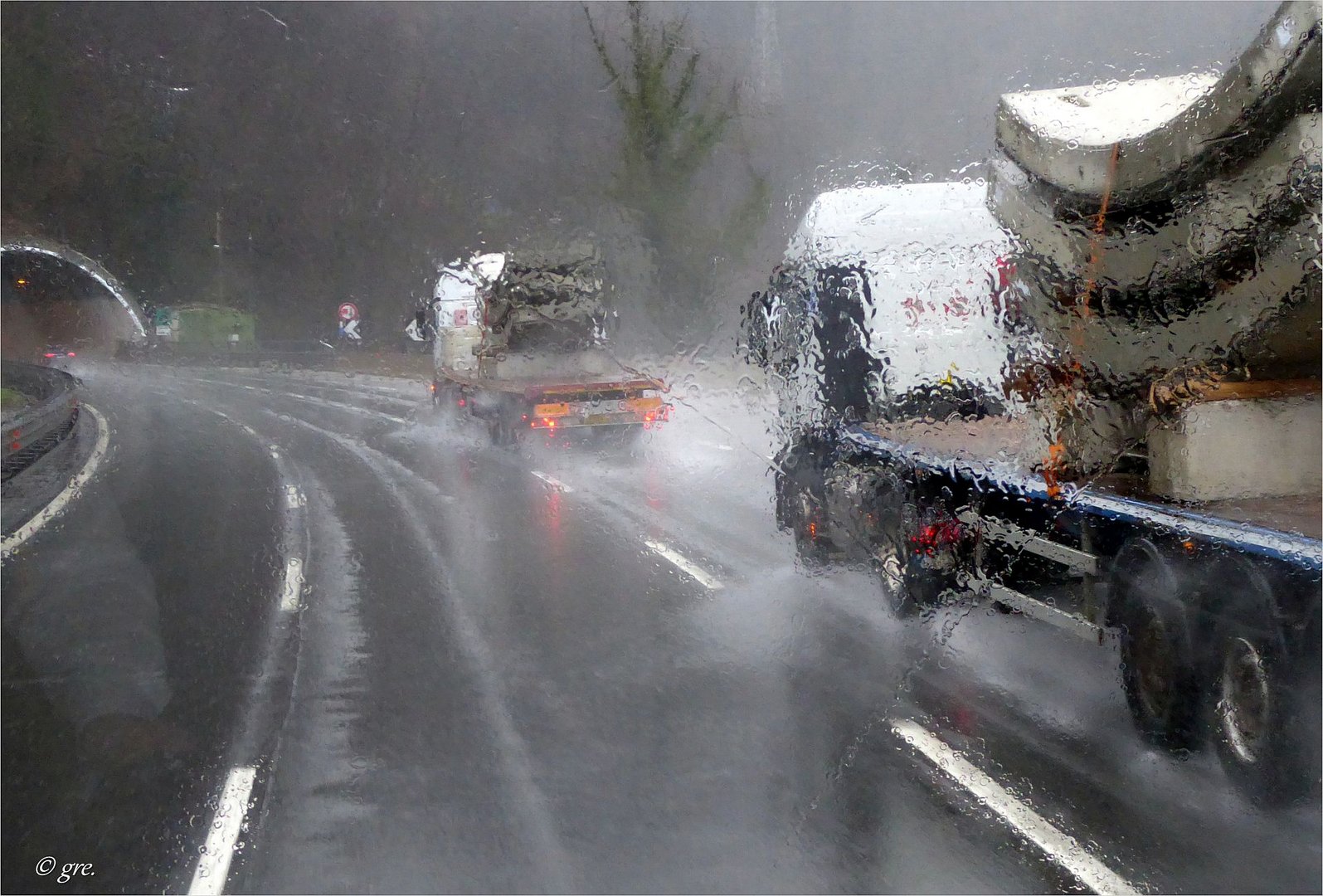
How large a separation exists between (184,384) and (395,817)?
13.0 feet

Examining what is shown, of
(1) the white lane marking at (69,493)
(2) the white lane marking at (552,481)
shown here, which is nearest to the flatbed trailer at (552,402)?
(2) the white lane marking at (552,481)

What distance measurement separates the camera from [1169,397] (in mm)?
3693

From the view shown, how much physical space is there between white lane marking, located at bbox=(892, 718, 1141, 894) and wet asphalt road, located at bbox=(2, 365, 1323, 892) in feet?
0.10

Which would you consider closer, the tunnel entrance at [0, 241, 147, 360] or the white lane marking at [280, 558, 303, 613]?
the tunnel entrance at [0, 241, 147, 360]

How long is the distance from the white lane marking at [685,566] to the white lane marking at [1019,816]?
7.52ft

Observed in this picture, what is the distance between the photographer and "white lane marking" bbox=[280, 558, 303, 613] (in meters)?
6.79

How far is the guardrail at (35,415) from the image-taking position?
6652mm

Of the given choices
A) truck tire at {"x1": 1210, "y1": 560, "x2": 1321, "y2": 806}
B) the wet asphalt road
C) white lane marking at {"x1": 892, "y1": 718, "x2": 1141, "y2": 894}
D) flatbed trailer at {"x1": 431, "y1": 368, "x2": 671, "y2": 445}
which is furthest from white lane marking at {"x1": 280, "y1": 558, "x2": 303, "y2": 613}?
truck tire at {"x1": 1210, "y1": 560, "x2": 1321, "y2": 806}

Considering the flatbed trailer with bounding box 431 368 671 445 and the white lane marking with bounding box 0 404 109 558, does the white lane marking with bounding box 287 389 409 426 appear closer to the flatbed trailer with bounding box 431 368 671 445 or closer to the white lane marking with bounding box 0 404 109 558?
the flatbed trailer with bounding box 431 368 671 445

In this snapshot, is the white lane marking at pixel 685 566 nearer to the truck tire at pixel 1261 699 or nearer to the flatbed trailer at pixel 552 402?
the flatbed trailer at pixel 552 402

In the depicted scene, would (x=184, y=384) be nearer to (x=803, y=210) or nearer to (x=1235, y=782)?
(x=803, y=210)

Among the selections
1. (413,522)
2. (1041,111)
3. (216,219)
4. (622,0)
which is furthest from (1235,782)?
(413,522)

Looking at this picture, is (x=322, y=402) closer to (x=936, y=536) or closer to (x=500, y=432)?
(x=500, y=432)

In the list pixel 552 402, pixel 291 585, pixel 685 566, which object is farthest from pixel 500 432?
pixel 685 566
